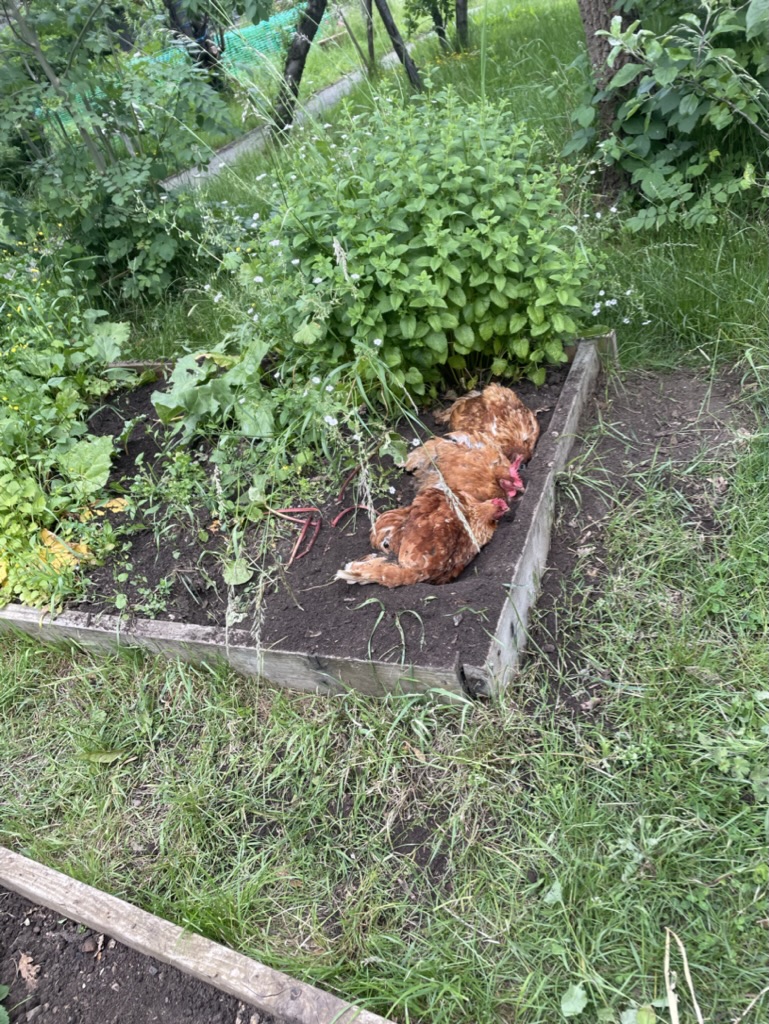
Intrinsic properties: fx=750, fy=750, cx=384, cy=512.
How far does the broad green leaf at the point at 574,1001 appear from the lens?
5.44 feet

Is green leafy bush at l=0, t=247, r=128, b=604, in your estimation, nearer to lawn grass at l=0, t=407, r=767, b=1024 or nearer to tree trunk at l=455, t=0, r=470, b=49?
lawn grass at l=0, t=407, r=767, b=1024

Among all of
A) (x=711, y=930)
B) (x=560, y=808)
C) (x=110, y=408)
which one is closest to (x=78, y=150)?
(x=110, y=408)

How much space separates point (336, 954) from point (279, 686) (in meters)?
0.85

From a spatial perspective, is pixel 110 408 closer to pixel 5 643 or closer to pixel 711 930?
pixel 5 643

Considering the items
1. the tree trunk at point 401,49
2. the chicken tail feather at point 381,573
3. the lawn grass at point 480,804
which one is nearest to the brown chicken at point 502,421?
the lawn grass at point 480,804

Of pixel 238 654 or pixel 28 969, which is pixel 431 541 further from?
pixel 28 969

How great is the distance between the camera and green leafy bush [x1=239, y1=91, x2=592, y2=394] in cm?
269

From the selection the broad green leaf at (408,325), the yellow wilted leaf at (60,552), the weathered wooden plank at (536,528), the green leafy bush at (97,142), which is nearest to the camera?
the weathered wooden plank at (536,528)

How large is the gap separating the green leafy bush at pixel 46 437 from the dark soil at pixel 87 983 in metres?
1.17

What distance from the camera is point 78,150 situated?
433 cm

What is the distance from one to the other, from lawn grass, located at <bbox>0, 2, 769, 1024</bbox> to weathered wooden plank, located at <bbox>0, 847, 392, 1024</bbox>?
0.06 meters

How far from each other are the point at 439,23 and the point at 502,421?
549 cm

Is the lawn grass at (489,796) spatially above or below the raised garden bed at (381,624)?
below

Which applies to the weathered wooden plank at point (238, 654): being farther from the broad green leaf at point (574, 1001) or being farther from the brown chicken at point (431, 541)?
the broad green leaf at point (574, 1001)
